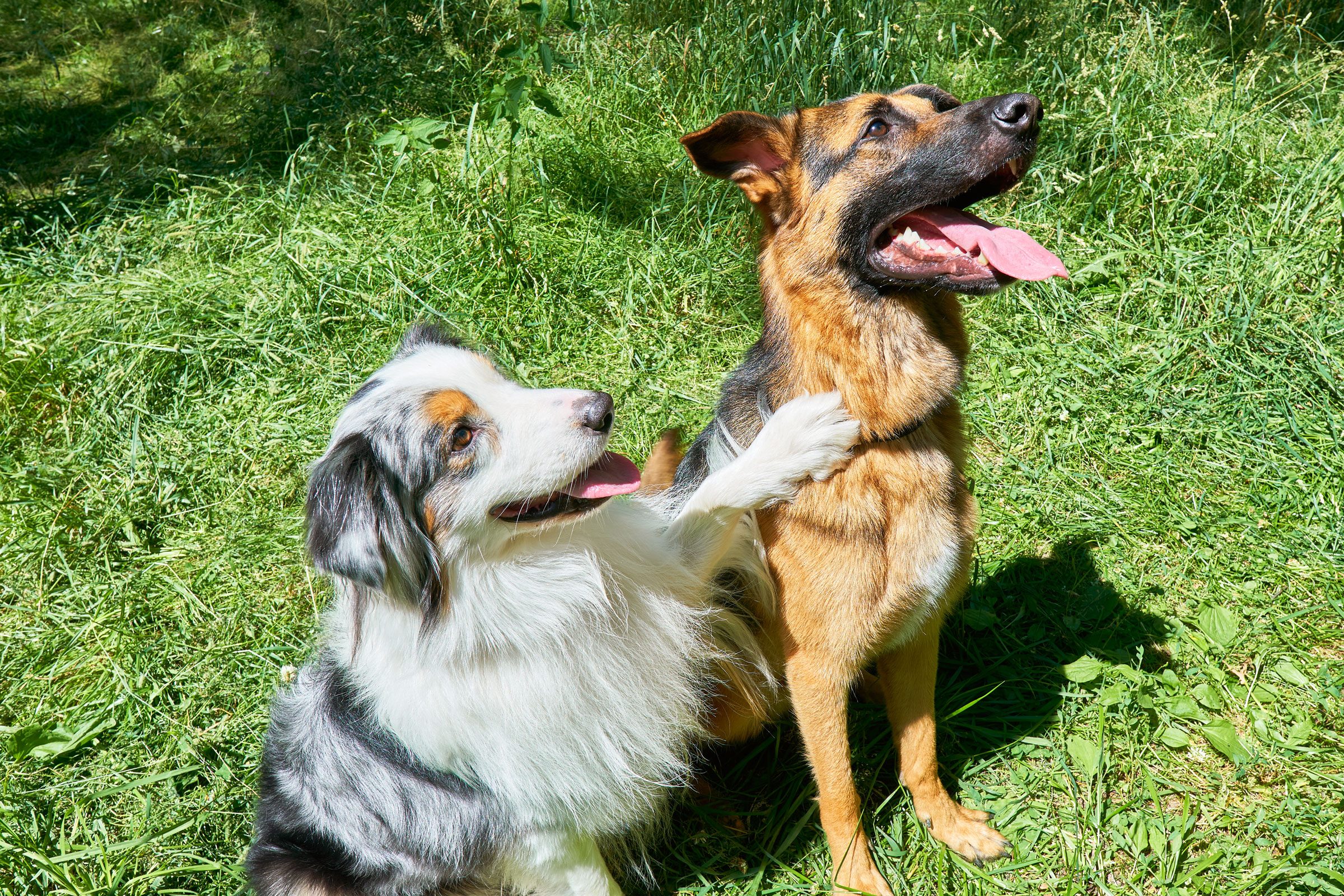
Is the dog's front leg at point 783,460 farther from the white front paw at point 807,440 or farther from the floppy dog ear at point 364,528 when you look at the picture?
the floppy dog ear at point 364,528

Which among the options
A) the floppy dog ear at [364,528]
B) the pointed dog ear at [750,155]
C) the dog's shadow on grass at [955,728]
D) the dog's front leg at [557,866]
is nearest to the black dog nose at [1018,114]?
the pointed dog ear at [750,155]

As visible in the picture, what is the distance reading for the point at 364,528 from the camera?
196 cm

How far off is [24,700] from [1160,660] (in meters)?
4.17

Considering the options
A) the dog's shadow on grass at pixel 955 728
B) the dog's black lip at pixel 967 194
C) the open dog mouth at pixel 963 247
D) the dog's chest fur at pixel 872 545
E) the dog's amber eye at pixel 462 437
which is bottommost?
the dog's shadow on grass at pixel 955 728

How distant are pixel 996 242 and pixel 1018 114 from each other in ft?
1.10

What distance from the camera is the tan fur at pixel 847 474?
91.6 inches

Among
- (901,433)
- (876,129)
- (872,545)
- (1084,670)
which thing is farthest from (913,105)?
(1084,670)

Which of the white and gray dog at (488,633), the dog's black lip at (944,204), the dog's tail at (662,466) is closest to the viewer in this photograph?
the white and gray dog at (488,633)

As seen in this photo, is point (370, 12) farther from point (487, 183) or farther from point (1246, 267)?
point (1246, 267)

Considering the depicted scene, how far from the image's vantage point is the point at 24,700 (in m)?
3.23

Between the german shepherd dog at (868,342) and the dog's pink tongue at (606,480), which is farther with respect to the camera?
the german shepherd dog at (868,342)

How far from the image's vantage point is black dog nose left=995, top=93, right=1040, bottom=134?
224cm

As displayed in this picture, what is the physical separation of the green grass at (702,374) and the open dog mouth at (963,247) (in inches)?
54.6

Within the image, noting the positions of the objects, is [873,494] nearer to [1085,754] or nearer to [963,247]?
[963,247]
